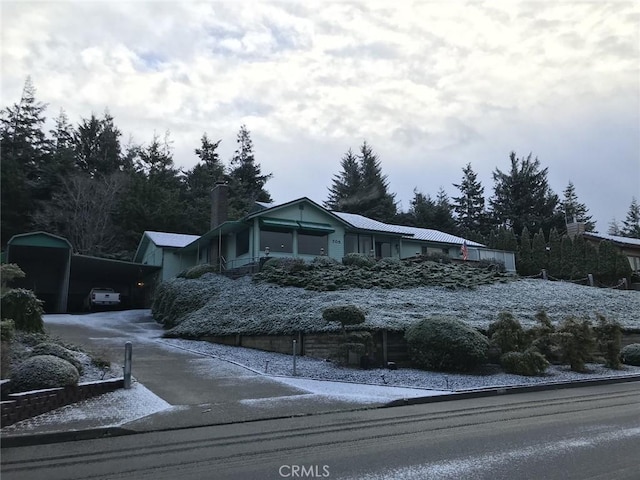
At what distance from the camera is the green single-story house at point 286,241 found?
26.6 meters

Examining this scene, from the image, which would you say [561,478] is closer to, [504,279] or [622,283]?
[504,279]

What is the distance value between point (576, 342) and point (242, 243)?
18.1 meters

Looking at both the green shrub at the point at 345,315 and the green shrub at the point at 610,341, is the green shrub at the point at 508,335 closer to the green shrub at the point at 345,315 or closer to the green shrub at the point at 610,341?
the green shrub at the point at 610,341

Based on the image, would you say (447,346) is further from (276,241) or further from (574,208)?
(574,208)

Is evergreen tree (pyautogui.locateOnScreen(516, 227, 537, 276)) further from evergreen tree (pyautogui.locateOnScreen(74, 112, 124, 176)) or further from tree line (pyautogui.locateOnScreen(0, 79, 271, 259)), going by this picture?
evergreen tree (pyautogui.locateOnScreen(74, 112, 124, 176))

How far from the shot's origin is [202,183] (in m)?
54.8

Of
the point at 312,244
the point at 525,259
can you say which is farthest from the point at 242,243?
the point at 525,259

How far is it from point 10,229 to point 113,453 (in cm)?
4172

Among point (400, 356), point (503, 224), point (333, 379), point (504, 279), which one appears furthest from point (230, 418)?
point (503, 224)

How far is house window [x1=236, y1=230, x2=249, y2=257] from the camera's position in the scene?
27.1 meters

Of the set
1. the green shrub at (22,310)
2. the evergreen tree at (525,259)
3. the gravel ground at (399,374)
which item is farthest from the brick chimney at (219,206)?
the evergreen tree at (525,259)

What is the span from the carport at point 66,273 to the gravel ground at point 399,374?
18.0 m

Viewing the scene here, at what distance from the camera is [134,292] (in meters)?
38.4

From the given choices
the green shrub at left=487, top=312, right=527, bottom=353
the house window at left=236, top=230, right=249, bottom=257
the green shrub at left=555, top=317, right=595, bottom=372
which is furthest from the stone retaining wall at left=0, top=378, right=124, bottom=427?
the house window at left=236, top=230, right=249, bottom=257
